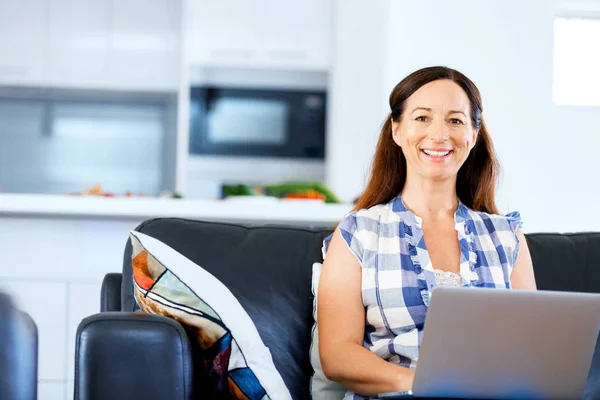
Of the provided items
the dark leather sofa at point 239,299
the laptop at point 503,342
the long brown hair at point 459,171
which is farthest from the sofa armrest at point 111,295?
the laptop at point 503,342

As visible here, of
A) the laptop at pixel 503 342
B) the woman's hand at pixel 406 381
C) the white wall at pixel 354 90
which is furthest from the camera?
the white wall at pixel 354 90

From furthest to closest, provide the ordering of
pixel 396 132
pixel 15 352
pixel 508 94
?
pixel 508 94 < pixel 396 132 < pixel 15 352

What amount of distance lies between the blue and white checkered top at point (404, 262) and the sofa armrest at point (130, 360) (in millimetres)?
477

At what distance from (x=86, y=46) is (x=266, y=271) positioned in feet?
12.4

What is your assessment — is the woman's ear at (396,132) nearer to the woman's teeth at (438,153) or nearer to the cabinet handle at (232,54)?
the woman's teeth at (438,153)

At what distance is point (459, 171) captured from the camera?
2.15 meters

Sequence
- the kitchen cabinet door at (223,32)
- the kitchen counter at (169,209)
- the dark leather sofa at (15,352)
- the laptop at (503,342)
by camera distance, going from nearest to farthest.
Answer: the dark leather sofa at (15,352) < the laptop at (503,342) < the kitchen counter at (169,209) < the kitchen cabinet door at (223,32)

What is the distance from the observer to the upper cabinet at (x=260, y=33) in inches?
207

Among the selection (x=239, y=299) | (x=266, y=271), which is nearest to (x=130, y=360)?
(x=239, y=299)

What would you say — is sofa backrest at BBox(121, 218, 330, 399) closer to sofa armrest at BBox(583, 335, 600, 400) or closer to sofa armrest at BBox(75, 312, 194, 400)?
sofa armrest at BBox(75, 312, 194, 400)

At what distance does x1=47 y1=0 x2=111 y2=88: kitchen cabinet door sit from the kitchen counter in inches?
96.3

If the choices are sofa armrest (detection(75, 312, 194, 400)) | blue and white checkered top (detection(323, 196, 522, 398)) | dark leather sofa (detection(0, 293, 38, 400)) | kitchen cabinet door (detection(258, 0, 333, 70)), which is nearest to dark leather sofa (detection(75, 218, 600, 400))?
sofa armrest (detection(75, 312, 194, 400))

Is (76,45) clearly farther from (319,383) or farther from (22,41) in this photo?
(319,383)

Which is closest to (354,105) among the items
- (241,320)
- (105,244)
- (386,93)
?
(386,93)
